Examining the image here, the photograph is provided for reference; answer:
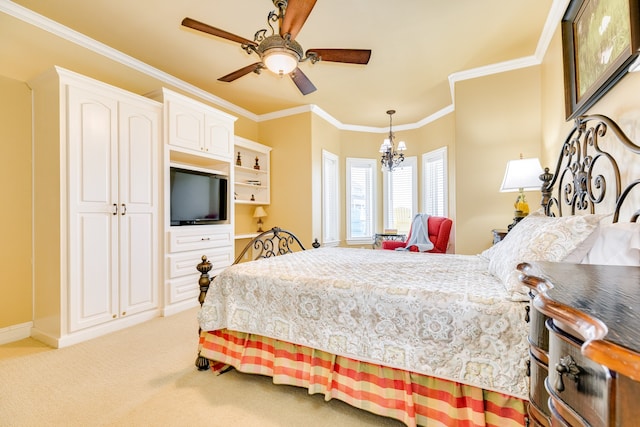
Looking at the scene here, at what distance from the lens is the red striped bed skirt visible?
127 centimetres

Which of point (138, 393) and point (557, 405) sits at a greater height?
point (557, 405)

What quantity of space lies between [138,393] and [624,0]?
11.3 ft

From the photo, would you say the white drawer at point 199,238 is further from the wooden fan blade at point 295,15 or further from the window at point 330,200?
the wooden fan blade at point 295,15

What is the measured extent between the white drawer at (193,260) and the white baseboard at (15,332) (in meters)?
1.22

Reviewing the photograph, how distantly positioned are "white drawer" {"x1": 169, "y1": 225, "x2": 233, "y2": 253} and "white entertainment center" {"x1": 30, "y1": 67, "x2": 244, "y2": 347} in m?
0.01

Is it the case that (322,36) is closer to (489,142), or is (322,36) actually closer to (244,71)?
(244,71)

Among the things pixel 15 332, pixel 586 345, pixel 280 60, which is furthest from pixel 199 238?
pixel 586 345

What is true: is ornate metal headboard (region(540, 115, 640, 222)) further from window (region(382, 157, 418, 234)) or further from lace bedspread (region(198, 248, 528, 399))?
window (region(382, 157, 418, 234))

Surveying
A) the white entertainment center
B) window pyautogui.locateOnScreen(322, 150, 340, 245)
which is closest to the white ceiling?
the white entertainment center

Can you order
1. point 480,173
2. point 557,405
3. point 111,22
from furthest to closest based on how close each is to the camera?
point 480,173 < point 111,22 < point 557,405

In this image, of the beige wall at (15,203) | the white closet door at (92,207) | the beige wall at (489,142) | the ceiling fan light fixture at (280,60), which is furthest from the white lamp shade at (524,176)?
the beige wall at (15,203)

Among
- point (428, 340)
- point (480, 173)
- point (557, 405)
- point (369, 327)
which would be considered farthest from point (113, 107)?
point (480, 173)

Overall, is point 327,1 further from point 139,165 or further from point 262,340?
point 262,340

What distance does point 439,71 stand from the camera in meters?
3.61
